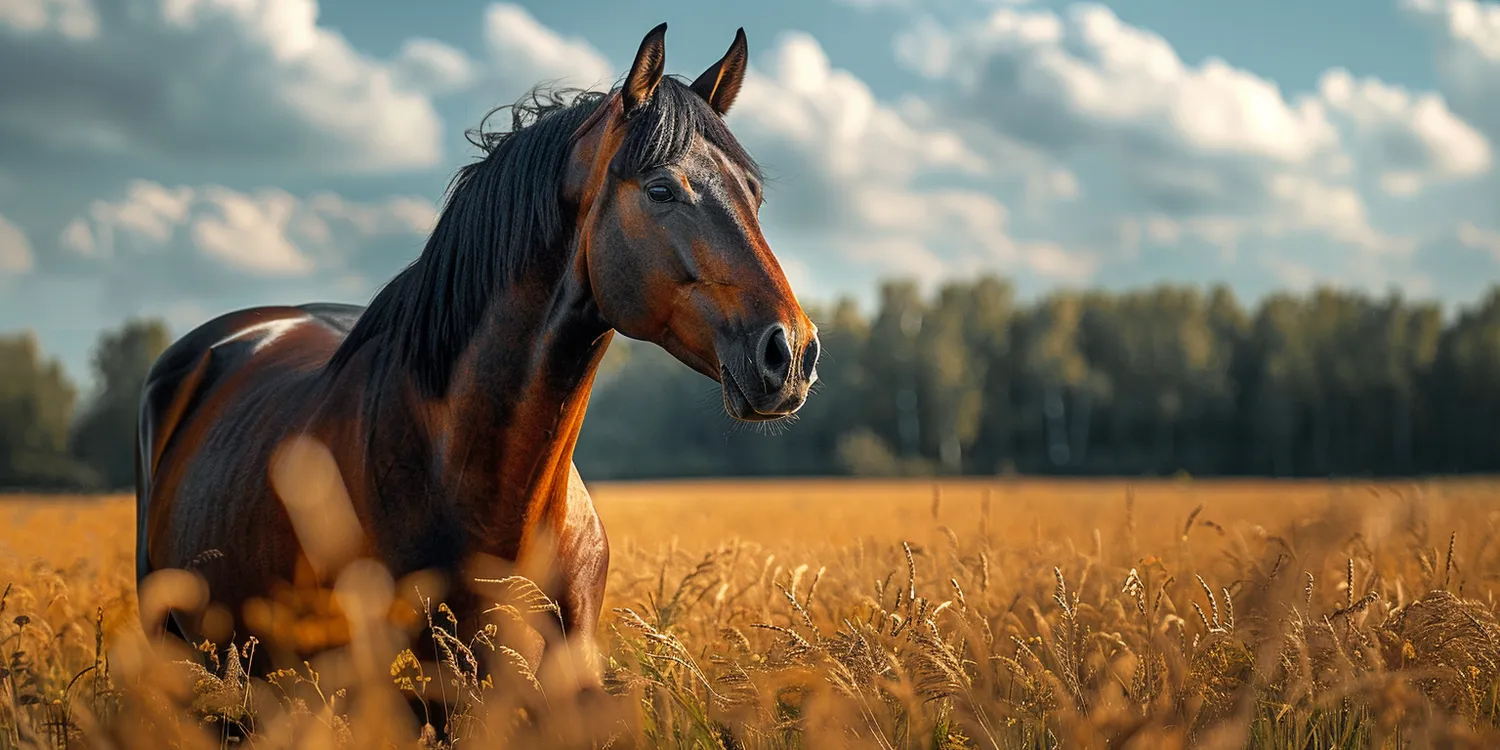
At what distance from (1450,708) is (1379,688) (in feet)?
2.66

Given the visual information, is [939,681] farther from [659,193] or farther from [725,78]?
[725,78]

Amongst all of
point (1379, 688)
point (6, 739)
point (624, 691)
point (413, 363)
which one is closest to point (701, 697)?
point (624, 691)

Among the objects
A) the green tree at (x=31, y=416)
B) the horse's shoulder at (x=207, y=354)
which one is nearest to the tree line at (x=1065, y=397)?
the green tree at (x=31, y=416)

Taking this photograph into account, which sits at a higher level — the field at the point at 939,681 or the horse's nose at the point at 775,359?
the horse's nose at the point at 775,359

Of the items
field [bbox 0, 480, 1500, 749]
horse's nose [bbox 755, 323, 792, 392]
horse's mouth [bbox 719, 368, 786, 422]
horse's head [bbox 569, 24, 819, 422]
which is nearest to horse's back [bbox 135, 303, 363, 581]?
field [bbox 0, 480, 1500, 749]

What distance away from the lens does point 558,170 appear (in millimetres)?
3025

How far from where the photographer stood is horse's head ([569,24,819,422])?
2564 millimetres

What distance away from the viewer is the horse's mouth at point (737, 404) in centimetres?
257

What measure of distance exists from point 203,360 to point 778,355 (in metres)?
3.50

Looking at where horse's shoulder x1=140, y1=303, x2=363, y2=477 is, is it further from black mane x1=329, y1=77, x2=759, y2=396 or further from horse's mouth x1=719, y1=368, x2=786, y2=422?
horse's mouth x1=719, y1=368, x2=786, y2=422

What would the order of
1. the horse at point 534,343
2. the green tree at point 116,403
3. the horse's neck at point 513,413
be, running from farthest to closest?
the green tree at point 116,403 < the horse's neck at point 513,413 < the horse at point 534,343

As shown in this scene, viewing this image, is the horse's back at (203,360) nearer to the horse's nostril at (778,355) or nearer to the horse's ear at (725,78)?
the horse's ear at (725,78)

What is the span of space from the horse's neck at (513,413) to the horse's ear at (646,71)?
55 cm

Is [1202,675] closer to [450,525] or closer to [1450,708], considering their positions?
[1450,708]
